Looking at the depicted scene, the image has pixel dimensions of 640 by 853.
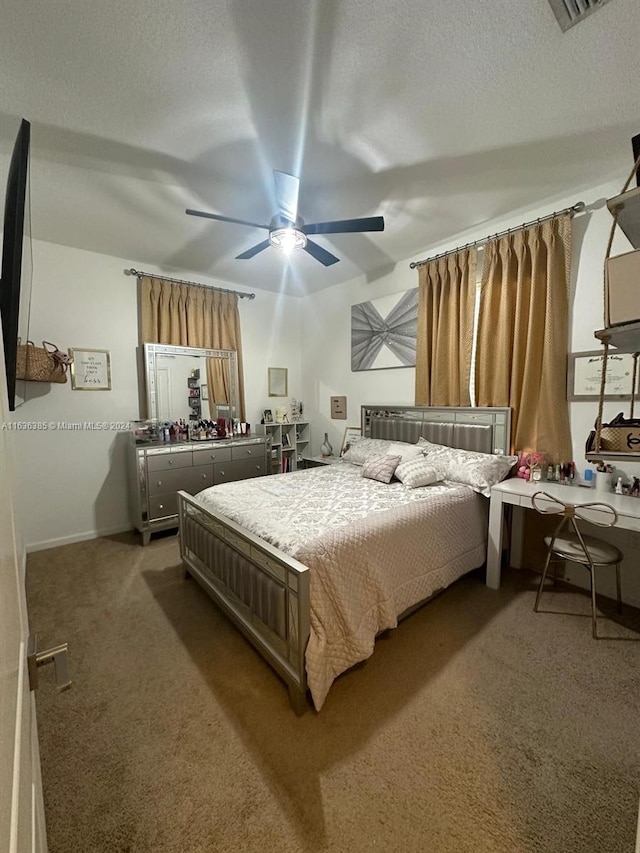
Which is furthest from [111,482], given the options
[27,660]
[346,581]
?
[27,660]

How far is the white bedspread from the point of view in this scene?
1634 millimetres

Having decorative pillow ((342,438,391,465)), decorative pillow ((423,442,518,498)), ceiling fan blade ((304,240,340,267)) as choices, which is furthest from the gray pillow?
ceiling fan blade ((304,240,340,267))

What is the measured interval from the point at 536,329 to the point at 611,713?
2.37 meters

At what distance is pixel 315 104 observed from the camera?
5.71 feet

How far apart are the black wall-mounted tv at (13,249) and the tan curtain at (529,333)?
301 centimetres

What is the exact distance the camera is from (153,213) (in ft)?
8.99

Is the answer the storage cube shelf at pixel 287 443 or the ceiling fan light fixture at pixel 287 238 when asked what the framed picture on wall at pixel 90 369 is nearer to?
the storage cube shelf at pixel 287 443

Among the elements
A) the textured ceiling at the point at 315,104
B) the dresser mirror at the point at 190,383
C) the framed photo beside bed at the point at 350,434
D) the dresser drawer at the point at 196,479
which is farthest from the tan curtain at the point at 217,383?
the textured ceiling at the point at 315,104

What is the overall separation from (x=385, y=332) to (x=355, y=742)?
349 cm

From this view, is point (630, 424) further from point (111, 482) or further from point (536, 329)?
point (111, 482)

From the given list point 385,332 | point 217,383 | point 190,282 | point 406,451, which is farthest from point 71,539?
point 385,332

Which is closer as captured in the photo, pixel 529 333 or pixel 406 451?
pixel 529 333

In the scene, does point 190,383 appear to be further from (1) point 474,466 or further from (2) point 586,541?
(2) point 586,541

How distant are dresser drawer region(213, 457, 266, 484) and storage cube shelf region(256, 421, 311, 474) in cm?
39
